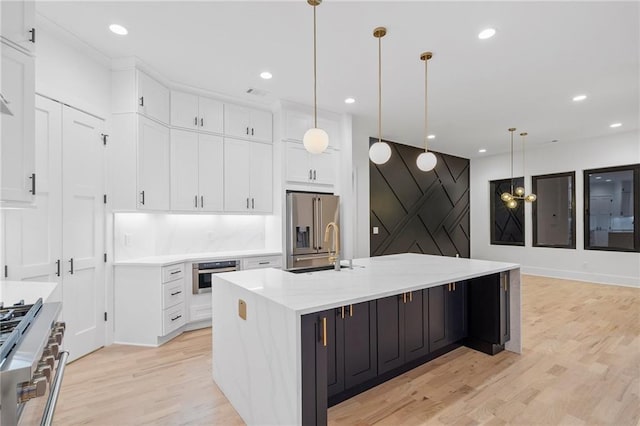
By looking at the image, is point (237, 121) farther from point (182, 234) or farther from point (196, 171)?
point (182, 234)

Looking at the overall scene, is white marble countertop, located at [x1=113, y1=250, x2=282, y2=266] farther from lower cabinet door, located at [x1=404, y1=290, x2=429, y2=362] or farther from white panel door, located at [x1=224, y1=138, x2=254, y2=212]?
lower cabinet door, located at [x1=404, y1=290, x2=429, y2=362]

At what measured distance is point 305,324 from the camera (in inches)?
62.7

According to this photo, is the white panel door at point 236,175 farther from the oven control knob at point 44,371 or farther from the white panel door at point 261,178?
the oven control knob at point 44,371

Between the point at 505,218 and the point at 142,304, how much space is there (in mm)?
7812

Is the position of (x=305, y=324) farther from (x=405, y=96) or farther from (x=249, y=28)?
(x=405, y=96)

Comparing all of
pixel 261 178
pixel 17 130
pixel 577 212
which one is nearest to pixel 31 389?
pixel 17 130

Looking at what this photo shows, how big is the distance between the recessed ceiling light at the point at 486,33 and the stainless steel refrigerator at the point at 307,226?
8.33ft

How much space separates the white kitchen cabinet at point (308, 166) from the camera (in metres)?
4.29

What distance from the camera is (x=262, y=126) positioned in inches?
173

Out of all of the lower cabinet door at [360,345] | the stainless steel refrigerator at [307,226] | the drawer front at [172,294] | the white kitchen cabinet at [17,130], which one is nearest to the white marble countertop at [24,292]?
the white kitchen cabinet at [17,130]

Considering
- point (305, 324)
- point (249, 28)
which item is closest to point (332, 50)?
point (249, 28)

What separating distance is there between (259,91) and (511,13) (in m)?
2.68

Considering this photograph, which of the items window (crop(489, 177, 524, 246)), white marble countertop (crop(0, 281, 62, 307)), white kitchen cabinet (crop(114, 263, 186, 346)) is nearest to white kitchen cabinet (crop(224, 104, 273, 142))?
white kitchen cabinet (crop(114, 263, 186, 346))

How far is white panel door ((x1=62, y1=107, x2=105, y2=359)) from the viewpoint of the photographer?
282cm
